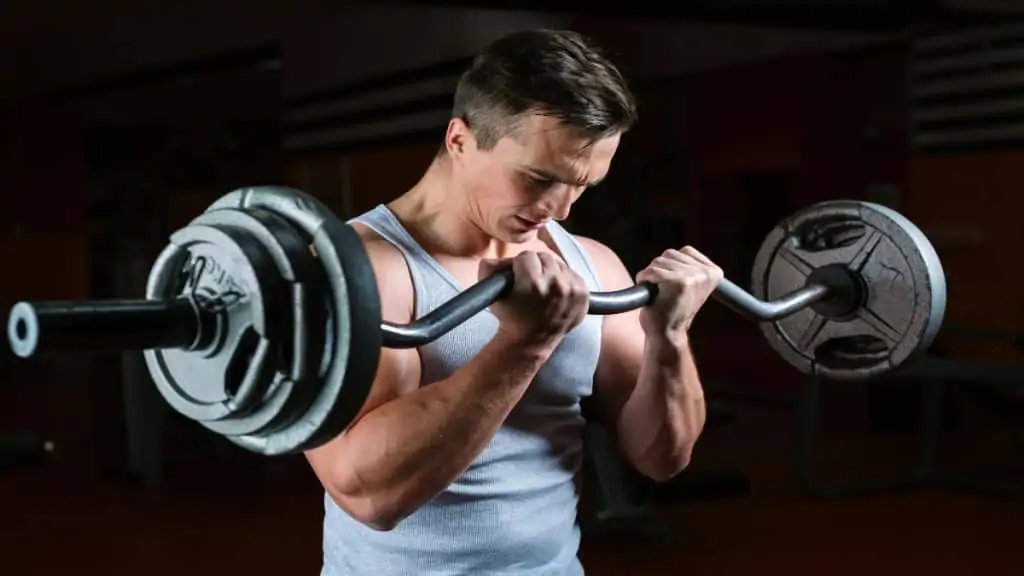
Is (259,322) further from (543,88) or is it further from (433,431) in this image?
(543,88)

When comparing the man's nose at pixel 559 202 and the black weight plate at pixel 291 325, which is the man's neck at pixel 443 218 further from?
the black weight plate at pixel 291 325

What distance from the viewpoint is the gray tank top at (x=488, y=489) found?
3.94 feet

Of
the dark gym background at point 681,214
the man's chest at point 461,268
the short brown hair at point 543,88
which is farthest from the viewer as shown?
the dark gym background at point 681,214

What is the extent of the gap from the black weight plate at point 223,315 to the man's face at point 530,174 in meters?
0.32

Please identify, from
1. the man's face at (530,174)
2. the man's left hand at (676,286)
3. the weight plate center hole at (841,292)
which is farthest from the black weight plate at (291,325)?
the weight plate center hole at (841,292)

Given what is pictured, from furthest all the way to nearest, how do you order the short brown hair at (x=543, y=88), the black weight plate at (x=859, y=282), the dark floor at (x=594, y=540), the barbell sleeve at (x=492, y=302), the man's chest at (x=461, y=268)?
the dark floor at (x=594, y=540) → the black weight plate at (x=859, y=282) → the man's chest at (x=461, y=268) → the short brown hair at (x=543, y=88) → the barbell sleeve at (x=492, y=302)

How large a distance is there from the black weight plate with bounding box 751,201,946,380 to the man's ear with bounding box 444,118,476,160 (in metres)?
0.48

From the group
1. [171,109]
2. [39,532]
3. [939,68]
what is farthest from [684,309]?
[171,109]

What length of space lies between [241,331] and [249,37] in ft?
24.6

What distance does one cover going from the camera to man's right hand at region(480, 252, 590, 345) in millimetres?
1037

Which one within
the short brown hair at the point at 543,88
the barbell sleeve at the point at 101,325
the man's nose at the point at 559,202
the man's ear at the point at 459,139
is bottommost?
the barbell sleeve at the point at 101,325

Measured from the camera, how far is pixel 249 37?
8008 millimetres

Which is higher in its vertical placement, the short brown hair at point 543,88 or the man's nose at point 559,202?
the short brown hair at point 543,88

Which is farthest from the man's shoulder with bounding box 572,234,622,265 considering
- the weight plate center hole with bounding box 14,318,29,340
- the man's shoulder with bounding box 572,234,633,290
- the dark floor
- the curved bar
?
the dark floor
